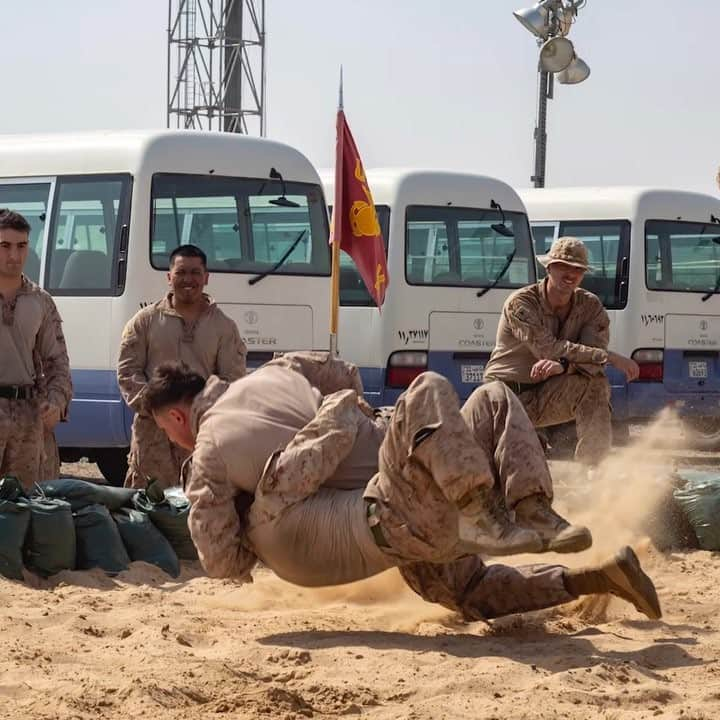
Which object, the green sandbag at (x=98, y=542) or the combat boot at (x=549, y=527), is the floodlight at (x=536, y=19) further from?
the combat boot at (x=549, y=527)

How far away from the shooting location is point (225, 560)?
6.77m

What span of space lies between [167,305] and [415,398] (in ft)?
14.2

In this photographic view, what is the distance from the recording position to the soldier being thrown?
255 inches

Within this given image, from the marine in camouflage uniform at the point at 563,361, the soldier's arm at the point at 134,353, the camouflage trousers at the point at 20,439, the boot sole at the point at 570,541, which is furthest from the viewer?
the marine in camouflage uniform at the point at 563,361

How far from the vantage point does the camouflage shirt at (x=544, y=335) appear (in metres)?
11.3

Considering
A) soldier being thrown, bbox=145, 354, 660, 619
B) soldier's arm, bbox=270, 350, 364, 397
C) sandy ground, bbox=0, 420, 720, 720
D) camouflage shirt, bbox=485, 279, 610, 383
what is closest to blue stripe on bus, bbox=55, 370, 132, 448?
camouflage shirt, bbox=485, 279, 610, 383

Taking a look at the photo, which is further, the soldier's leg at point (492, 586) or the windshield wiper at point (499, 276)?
the windshield wiper at point (499, 276)

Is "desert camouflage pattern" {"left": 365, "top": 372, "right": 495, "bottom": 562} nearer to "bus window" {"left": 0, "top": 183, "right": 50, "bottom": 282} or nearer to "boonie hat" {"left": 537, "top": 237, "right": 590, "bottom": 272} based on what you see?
"boonie hat" {"left": 537, "top": 237, "right": 590, "bottom": 272}

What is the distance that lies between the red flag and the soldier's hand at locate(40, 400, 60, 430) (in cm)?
427

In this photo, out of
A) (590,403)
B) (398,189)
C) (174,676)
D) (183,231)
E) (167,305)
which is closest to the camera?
(174,676)

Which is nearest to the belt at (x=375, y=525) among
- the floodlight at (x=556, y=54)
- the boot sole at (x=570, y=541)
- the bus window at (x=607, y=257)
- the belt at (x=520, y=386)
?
the boot sole at (x=570, y=541)

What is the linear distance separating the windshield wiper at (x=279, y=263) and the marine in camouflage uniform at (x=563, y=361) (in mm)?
2571

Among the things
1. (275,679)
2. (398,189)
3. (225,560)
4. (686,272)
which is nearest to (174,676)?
(275,679)

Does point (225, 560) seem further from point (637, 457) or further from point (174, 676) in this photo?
point (637, 457)
